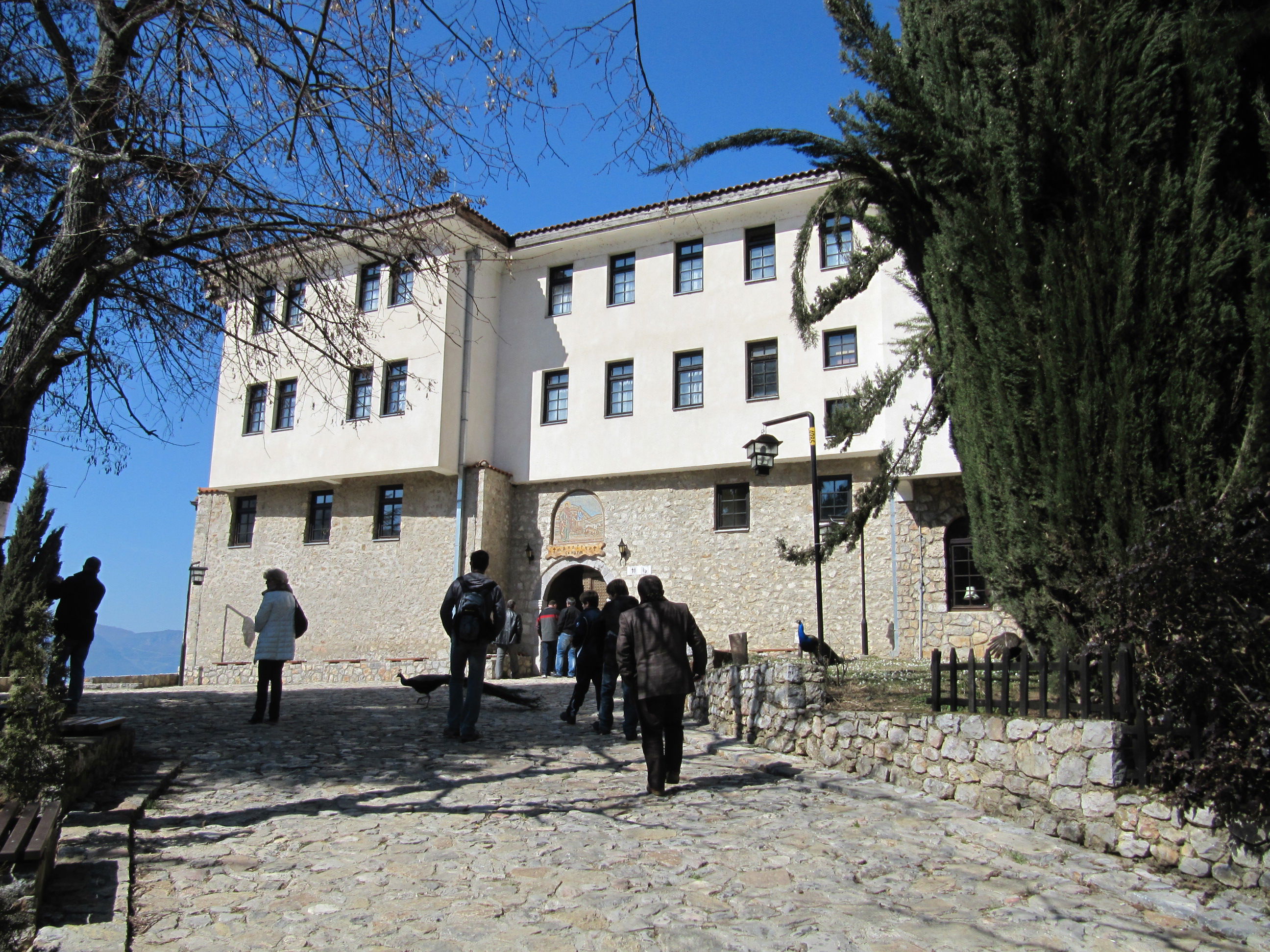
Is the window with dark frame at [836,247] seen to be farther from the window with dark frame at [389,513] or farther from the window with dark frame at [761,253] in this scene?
the window with dark frame at [389,513]

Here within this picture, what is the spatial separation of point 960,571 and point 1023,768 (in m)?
12.9

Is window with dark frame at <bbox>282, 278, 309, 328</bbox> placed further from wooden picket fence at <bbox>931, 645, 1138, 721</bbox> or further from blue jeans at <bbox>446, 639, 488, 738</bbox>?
wooden picket fence at <bbox>931, 645, 1138, 721</bbox>

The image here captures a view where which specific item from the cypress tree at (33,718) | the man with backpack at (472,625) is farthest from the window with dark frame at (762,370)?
the cypress tree at (33,718)

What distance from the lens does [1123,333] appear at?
6.47m

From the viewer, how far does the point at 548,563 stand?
74.8ft

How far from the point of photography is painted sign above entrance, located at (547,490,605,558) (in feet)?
73.2

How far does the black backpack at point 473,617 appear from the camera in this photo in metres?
8.69

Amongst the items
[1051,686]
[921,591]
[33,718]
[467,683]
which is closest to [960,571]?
[921,591]

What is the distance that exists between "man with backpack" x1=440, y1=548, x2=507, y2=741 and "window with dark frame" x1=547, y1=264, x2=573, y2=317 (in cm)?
1513

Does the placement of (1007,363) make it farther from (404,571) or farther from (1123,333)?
(404,571)

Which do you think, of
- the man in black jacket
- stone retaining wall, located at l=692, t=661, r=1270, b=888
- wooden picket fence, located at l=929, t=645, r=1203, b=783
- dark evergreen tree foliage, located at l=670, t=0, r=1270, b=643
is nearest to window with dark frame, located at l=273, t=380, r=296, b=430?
the man in black jacket

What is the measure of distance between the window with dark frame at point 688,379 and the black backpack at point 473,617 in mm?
13120

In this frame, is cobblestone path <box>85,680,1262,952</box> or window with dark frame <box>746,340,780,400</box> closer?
cobblestone path <box>85,680,1262,952</box>

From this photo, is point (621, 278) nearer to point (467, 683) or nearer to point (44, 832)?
point (467, 683)
